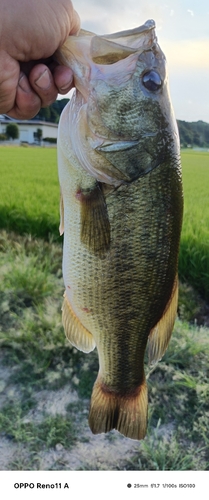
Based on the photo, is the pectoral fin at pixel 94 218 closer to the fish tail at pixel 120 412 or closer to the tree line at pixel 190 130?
the fish tail at pixel 120 412

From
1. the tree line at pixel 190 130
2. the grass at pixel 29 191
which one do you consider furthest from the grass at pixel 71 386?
the tree line at pixel 190 130

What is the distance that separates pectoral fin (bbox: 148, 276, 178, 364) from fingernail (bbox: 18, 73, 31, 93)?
347mm

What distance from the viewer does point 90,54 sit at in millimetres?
554

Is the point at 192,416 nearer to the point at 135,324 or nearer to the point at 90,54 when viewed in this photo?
the point at 135,324

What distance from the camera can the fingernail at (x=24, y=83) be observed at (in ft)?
2.29

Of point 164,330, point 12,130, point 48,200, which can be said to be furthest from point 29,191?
point 164,330

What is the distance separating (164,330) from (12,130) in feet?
5.06

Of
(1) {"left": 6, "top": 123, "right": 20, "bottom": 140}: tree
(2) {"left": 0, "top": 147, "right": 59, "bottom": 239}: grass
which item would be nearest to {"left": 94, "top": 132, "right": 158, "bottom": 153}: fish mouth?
(2) {"left": 0, "top": 147, "right": 59, "bottom": 239}: grass

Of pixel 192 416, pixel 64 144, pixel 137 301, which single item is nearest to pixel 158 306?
pixel 137 301

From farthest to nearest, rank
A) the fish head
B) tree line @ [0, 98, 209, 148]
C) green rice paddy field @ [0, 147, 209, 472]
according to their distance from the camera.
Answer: tree line @ [0, 98, 209, 148] → green rice paddy field @ [0, 147, 209, 472] → the fish head

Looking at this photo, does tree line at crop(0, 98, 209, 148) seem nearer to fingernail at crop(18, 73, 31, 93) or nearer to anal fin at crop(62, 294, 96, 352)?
fingernail at crop(18, 73, 31, 93)

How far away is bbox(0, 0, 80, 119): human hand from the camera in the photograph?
612 millimetres

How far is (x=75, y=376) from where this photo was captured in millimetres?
1331

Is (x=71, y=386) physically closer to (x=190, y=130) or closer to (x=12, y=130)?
(x=190, y=130)
